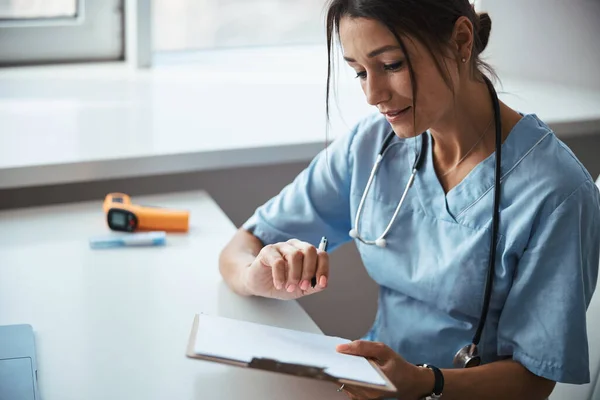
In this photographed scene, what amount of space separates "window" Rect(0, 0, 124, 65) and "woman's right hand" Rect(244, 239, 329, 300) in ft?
3.60

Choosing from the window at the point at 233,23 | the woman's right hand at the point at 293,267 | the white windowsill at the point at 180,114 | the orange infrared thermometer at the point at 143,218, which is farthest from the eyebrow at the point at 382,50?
the window at the point at 233,23

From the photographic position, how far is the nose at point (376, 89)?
120 cm

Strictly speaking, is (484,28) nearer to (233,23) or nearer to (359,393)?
(359,393)

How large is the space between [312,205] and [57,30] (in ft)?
3.26

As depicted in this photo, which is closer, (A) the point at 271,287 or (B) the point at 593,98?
(A) the point at 271,287

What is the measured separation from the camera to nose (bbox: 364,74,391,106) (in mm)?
1203

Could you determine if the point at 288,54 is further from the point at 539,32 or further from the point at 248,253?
the point at 248,253

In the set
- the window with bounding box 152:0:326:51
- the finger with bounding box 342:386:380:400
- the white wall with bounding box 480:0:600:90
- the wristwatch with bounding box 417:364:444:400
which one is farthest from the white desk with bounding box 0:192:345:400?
the white wall with bounding box 480:0:600:90

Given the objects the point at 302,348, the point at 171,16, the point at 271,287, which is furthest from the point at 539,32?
the point at 302,348

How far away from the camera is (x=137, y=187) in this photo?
6.13ft

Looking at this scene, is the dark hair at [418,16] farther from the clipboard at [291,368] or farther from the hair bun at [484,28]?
the clipboard at [291,368]

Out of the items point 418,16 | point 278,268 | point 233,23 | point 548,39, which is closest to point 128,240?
point 278,268

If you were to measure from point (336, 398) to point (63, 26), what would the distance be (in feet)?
4.54

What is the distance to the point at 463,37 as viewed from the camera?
3.97 feet
